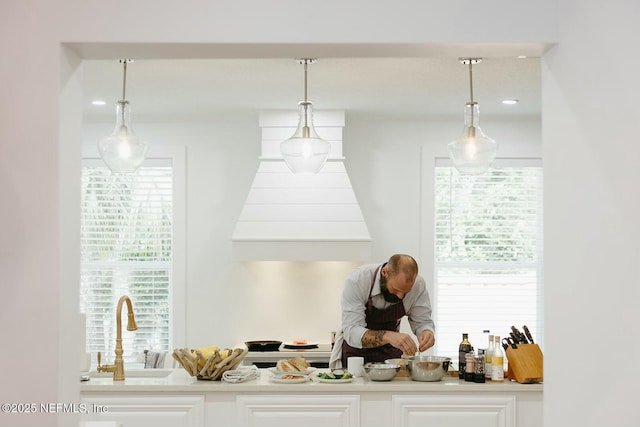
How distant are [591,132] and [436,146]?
15.2 feet

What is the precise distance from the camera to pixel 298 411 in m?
4.34

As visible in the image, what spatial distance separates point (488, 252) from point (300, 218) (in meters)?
1.67

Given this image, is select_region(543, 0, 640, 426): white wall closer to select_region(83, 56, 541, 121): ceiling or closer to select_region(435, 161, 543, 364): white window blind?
select_region(83, 56, 541, 121): ceiling

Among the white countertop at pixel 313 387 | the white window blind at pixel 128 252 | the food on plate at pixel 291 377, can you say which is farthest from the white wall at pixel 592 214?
the white window blind at pixel 128 252

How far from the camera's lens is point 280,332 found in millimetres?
6785

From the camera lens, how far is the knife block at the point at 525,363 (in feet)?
14.3

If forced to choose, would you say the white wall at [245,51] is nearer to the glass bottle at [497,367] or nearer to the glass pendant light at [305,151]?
the glass bottle at [497,367]

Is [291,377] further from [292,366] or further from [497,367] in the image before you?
[497,367]

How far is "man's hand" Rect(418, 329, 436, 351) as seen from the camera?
466 centimetres

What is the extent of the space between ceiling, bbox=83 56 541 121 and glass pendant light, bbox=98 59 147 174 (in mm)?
358

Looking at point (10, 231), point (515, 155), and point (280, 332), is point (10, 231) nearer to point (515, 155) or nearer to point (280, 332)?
point (280, 332)

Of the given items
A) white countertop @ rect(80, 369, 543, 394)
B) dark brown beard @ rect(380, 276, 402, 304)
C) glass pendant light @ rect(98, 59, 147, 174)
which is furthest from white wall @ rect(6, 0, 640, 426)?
dark brown beard @ rect(380, 276, 402, 304)

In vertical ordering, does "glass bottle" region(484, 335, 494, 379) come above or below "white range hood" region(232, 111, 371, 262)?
below

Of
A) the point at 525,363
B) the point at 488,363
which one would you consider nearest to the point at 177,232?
the point at 488,363
